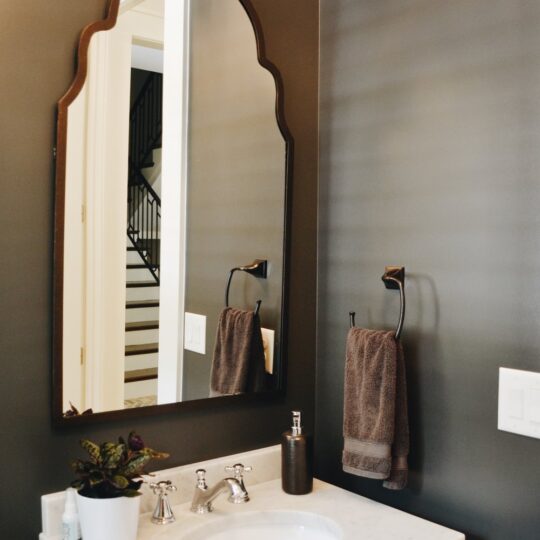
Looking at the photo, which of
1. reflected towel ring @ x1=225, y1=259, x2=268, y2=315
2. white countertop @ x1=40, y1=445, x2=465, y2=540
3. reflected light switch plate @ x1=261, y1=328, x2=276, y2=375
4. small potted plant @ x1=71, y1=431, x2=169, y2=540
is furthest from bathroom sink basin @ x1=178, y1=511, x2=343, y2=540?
reflected towel ring @ x1=225, y1=259, x2=268, y2=315

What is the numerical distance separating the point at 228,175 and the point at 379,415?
0.68 metres

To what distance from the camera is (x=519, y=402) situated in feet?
4.49

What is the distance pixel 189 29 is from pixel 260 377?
0.88 meters

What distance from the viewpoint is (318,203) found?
73.3 inches

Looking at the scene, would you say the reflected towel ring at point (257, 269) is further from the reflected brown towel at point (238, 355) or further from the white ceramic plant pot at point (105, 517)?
the white ceramic plant pot at point (105, 517)

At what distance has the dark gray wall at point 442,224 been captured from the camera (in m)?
1.38

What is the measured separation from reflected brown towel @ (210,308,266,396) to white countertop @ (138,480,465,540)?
26cm

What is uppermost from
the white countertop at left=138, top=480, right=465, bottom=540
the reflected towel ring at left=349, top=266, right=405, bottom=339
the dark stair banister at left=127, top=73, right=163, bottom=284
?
the dark stair banister at left=127, top=73, right=163, bottom=284

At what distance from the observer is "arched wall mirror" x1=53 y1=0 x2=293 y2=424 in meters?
1.41

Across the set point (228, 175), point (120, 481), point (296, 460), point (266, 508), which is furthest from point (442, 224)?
point (120, 481)

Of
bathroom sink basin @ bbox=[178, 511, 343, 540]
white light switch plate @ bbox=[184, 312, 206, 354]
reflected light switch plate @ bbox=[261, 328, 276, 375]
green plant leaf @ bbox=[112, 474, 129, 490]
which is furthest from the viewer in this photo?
reflected light switch plate @ bbox=[261, 328, 276, 375]

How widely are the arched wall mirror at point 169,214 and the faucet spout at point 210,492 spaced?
8.0 inches

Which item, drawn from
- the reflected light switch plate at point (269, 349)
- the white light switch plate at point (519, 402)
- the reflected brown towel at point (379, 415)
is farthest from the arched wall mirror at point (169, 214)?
the white light switch plate at point (519, 402)

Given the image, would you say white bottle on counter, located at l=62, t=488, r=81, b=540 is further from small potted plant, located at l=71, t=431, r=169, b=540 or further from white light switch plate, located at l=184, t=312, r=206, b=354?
white light switch plate, located at l=184, t=312, r=206, b=354
